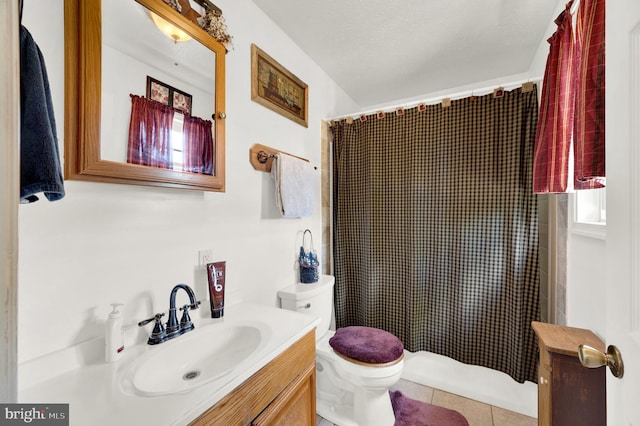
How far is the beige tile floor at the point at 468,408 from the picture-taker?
4.89 feet

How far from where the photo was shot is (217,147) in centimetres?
121

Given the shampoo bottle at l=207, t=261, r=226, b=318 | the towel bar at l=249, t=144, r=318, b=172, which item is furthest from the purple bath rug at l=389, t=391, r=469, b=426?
the towel bar at l=249, t=144, r=318, b=172

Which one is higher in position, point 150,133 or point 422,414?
point 150,133

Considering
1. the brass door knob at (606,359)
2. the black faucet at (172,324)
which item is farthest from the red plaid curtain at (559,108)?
the black faucet at (172,324)

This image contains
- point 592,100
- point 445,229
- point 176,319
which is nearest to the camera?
point 592,100

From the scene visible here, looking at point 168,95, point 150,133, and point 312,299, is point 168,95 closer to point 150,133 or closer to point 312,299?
point 150,133

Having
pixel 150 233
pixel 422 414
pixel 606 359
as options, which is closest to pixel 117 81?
pixel 150 233

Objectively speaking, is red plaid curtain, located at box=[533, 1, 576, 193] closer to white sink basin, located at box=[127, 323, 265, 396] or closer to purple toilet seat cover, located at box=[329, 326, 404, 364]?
purple toilet seat cover, located at box=[329, 326, 404, 364]

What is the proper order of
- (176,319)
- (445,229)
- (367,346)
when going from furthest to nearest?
1. (445,229)
2. (367,346)
3. (176,319)

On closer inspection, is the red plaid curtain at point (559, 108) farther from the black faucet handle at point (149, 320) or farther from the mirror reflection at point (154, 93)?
the black faucet handle at point (149, 320)

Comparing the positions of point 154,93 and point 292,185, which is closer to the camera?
point 154,93

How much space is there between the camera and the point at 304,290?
1.66m

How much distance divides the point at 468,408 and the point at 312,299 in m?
1.13

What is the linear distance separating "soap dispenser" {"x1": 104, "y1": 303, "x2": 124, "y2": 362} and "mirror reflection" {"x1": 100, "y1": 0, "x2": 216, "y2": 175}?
50cm
